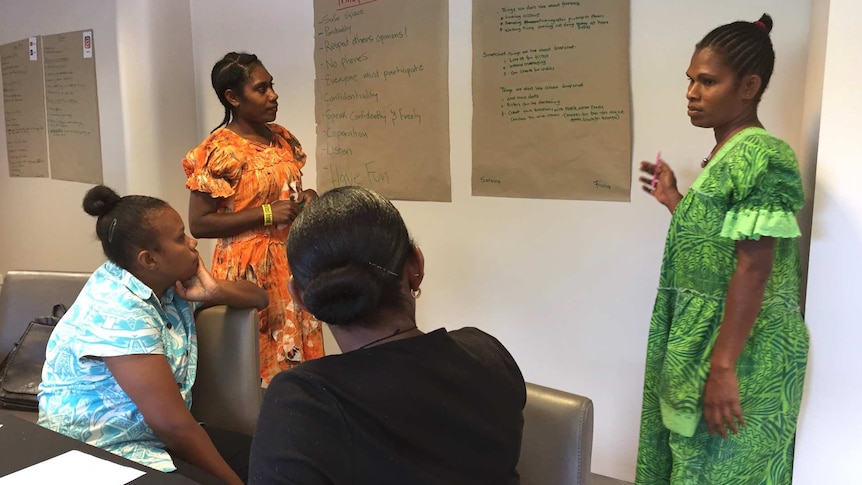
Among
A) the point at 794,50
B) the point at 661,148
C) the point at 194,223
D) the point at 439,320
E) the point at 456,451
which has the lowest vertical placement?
the point at 439,320

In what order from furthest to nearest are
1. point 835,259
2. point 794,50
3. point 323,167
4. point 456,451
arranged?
point 323,167 < point 794,50 < point 835,259 < point 456,451

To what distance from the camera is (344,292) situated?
823 mm

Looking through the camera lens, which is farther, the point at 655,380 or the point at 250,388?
the point at 250,388

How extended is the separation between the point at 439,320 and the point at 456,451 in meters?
1.70

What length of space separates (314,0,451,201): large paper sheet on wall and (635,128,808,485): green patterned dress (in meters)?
1.23

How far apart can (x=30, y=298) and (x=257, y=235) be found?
2.73 ft

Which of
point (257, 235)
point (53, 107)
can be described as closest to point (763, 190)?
point (257, 235)

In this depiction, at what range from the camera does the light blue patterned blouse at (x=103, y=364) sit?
1.26 meters

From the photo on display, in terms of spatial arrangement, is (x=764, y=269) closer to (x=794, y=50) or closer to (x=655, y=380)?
(x=655, y=380)

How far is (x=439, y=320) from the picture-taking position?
8.29 ft

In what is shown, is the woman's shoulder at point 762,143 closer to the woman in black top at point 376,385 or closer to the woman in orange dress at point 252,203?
the woman in black top at point 376,385

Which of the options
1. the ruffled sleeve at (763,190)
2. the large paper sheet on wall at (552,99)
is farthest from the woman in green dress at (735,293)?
the large paper sheet on wall at (552,99)

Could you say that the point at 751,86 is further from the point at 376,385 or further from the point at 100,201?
the point at 100,201

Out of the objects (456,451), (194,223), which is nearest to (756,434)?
(456,451)
